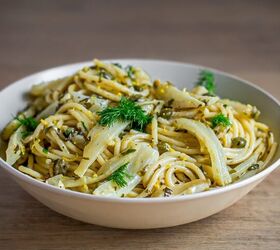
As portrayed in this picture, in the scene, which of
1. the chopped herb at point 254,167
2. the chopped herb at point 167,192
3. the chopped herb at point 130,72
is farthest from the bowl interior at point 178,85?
the chopped herb at point 167,192

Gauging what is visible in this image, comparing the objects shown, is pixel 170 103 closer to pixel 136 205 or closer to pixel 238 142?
pixel 238 142

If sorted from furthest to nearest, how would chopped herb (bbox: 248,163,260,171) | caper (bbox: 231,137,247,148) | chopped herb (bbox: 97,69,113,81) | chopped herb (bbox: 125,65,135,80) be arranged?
chopped herb (bbox: 125,65,135,80), chopped herb (bbox: 97,69,113,81), caper (bbox: 231,137,247,148), chopped herb (bbox: 248,163,260,171)

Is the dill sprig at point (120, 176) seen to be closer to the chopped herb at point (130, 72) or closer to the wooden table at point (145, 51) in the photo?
the wooden table at point (145, 51)

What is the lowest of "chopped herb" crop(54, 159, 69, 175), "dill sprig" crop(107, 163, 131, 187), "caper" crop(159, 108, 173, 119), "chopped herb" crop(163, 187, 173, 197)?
"chopped herb" crop(54, 159, 69, 175)

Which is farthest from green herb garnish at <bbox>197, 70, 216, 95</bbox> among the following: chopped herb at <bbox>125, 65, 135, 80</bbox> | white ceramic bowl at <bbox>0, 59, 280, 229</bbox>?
white ceramic bowl at <bbox>0, 59, 280, 229</bbox>

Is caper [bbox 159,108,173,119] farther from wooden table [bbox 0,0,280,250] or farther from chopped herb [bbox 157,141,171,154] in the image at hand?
wooden table [bbox 0,0,280,250]
